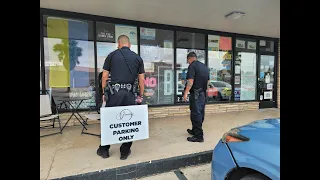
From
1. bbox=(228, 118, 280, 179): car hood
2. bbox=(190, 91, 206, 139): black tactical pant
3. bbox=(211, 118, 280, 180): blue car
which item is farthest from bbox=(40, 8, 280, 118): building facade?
bbox=(228, 118, 280, 179): car hood

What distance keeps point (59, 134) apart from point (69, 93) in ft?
3.72

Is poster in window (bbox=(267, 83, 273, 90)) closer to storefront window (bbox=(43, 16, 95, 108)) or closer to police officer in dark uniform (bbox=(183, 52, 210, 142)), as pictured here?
police officer in dark uniform (bbox=(183, 52, 210, 142))

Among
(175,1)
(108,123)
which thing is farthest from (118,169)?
(175,1)

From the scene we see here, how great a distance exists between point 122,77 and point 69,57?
2.66 meters

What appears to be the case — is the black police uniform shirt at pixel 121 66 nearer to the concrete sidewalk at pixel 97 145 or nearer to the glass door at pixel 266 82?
the concrete sidewalk at pixel 97 145

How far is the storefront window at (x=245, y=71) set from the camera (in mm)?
7064

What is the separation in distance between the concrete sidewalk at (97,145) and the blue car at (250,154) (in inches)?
50.2

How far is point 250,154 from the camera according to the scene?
178cm

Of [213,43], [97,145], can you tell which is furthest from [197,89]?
[213,43]

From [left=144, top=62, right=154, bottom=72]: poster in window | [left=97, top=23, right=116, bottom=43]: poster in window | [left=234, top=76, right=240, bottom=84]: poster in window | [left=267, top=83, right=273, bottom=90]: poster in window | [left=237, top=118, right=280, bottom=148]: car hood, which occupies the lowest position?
[left=237, top=118, right=280, bottom=148]: car hood

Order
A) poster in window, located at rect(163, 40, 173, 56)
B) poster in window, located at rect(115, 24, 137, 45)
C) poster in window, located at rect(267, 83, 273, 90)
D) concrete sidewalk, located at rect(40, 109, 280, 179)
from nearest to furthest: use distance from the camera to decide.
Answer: concrete sidewalk, located at rect(40, 109, 280, 179)
poster in window, located at rect(115, 24, 137, 45)
poster in window, located at rect(163, 40, 173, 56)
poster in window, located at rect(267, 83, 273, 90)

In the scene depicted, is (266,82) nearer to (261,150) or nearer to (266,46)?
(266,46)

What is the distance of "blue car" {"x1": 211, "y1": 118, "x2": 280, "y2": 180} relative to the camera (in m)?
1.63
